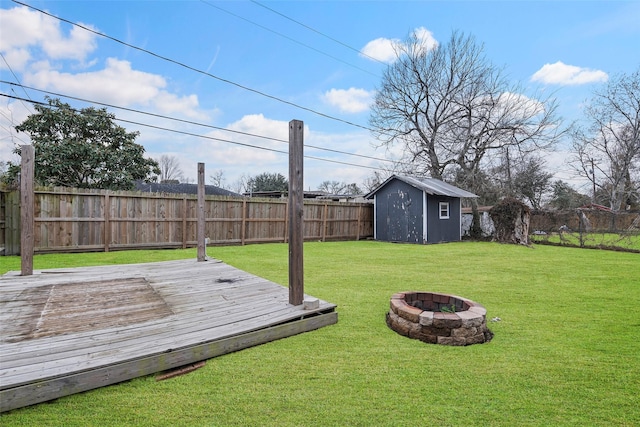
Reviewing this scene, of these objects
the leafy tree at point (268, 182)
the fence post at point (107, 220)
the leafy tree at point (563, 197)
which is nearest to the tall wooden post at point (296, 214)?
the fence post at point (107, 220)

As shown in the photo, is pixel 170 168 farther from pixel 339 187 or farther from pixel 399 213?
pixel 399 213

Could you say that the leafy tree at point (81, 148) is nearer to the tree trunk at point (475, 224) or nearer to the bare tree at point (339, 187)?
the tree trunk at point (475, 224)

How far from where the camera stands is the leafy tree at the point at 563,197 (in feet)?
77.4

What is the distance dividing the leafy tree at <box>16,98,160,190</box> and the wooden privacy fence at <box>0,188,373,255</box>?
670 centimetres

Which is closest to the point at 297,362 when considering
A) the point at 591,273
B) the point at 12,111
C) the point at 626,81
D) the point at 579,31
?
the point at 591,273

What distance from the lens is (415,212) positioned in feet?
39.0

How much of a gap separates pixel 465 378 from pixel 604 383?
2.75 feet

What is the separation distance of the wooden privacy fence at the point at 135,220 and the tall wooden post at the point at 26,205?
3572 millimetres

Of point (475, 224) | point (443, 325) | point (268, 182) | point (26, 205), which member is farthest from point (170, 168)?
point (443, 325)

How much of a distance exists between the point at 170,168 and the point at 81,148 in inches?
983

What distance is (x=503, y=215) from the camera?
11.9 m

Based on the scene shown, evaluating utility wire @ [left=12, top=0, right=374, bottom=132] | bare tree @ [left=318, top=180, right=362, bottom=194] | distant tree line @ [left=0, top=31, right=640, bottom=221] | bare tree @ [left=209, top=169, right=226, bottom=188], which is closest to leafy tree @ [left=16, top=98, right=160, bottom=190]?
distant tree line @ [left=0, top=31, right=640, bottom=221]

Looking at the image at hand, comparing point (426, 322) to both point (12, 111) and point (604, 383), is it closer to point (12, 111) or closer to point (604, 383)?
point (604, 383)

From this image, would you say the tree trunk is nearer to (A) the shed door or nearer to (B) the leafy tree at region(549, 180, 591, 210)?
(A) the shed door
